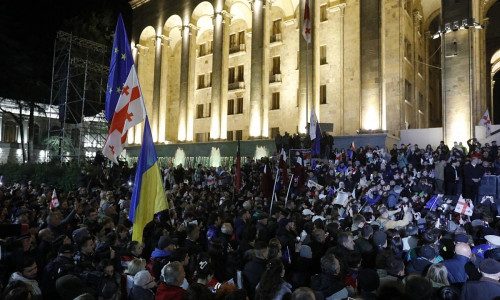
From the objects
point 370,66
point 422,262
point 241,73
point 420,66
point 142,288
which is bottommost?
point 142,288

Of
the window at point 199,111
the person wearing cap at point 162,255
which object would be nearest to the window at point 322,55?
the window at point 199,111

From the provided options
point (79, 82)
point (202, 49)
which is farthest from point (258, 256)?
point (79, 82)

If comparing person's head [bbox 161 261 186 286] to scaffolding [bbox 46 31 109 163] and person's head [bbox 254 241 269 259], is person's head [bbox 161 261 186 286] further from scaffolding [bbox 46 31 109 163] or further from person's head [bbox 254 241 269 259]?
scaffolding [bbox 46 31 109 163]

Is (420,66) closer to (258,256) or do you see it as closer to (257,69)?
(257,69)

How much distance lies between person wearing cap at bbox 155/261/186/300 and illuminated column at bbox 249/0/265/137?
2502cm

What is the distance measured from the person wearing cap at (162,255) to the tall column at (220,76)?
26201 millimetres

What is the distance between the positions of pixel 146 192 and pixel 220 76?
87.4ft

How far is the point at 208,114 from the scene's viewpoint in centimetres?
3866

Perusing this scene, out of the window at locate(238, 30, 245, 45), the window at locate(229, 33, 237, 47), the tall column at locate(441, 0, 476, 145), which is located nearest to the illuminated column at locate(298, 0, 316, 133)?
the tall column at locate(441, 0, 476, 145)

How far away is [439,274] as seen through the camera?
4328 mm

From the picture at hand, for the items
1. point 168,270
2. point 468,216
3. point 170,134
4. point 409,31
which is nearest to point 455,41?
point 409,31

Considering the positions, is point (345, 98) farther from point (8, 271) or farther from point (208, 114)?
point (8, 271)

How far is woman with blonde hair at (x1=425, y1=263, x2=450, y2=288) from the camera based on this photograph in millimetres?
4285

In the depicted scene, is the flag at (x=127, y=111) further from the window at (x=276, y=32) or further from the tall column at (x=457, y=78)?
the window at (x=276, y=32)
